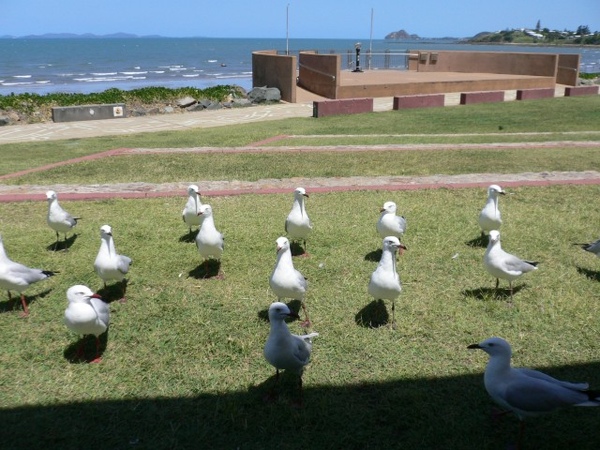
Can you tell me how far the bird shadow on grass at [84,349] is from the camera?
15.5 feet

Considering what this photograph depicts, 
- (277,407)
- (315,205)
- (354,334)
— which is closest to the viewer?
(277,407)

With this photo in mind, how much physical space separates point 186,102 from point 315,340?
21.1 m

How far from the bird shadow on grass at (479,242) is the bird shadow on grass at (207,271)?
3.17 metres

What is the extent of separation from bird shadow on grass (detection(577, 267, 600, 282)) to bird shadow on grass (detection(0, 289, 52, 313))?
19.2 feet

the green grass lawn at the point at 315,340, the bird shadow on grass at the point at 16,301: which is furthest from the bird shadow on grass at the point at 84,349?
the bird shadow on grass at the point at 16,301

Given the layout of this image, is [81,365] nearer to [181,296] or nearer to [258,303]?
[181,296]

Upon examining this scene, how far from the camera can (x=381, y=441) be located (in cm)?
376

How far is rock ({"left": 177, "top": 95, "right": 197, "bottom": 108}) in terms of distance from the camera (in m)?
24.3

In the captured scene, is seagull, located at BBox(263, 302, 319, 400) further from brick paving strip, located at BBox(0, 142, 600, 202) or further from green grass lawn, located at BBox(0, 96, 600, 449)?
brick paving strip, located at BBox(0, 142, 600, 202)

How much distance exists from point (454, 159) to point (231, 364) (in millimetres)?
8481

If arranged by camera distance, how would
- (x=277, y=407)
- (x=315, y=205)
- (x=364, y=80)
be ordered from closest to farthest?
(x=277, y=407) < (x=315, y=205) < (x=364, y=80)

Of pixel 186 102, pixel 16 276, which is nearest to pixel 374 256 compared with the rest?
pixel 16 276

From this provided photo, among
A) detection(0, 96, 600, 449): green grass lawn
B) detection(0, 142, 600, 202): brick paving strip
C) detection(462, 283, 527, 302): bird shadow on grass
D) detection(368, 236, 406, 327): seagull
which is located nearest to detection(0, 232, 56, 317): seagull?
detection(0, 96, 600, 449): green grass lawn

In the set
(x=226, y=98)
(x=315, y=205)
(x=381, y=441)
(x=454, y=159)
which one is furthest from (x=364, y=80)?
(x=381, y=441)
